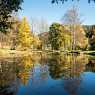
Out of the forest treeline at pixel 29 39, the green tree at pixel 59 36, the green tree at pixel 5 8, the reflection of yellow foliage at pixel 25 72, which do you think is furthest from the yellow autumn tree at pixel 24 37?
the green tree at pixel 5 8

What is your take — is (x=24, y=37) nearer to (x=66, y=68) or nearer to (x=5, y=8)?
(x=66, y=68)

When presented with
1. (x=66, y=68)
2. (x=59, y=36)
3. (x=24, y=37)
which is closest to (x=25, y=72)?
(x=66, y=68)

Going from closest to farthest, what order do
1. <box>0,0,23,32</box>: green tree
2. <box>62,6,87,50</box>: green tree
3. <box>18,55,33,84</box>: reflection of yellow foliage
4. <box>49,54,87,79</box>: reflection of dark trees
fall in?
1. <box>0,0,23,32</box>: green tree
2. <box>18,55,33,84</box>: reflection of yellow foliage
3. <box>49,54,87,79</box>: reflection of dark trees
4. <box>62,6,87,50</box>: green tree

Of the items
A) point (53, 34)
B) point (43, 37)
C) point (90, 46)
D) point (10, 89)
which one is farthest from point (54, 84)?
point (43, 37)

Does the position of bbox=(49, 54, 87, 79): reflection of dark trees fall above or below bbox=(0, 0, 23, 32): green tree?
below

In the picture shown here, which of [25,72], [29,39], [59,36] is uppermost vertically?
[59,36]

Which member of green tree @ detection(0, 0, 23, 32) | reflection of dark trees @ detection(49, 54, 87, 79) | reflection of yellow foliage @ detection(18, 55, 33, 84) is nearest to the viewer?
green tree @ detection(0, 0, 23, 32)

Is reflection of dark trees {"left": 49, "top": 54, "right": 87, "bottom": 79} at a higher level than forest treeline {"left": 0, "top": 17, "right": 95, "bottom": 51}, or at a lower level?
lower

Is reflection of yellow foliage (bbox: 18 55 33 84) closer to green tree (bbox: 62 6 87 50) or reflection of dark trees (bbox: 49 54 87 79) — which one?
reflection of dark trees (bbox: 49 54 87 79)

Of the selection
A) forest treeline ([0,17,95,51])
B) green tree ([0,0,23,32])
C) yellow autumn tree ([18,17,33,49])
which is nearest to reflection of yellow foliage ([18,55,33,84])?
green tree ([0,0,23,32])

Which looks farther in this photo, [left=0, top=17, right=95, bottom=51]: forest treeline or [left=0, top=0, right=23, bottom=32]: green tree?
[left=0, top=17, right=95, bottom=51]: forest treeline

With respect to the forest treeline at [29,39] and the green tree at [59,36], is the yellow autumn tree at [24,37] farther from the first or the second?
the green tree at [59,36]

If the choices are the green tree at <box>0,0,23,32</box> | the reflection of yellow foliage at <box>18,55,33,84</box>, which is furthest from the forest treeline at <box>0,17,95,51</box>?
the green tree at <box>0,0,23,32</box>

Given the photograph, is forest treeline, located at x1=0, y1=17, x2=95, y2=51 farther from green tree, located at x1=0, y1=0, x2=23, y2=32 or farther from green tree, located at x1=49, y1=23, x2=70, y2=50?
green tree, located at x1=0, y1=0, x2=23, y2=32
